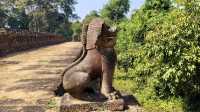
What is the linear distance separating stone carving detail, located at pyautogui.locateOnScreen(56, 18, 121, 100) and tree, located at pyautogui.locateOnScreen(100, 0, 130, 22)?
457 inches

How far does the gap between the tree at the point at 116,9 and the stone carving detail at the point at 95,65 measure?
1161cm

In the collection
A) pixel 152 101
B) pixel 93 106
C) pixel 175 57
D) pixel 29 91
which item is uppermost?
pixel 175 57

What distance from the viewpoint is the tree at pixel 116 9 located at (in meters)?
17.6

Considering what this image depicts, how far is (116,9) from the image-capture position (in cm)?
1795

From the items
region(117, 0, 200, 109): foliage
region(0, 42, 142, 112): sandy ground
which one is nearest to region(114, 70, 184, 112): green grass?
region(117, 0, 200, 109): foliage

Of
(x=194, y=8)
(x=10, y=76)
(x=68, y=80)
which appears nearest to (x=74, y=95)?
(x=68, y=80)

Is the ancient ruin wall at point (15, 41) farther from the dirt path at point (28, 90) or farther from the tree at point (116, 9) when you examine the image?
the dirt path at point (28, 90)

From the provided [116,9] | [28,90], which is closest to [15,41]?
[116,9]

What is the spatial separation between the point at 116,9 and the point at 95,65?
12100 millimetres

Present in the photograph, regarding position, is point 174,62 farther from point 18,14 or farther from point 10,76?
point 18,14

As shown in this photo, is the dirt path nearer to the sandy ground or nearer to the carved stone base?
the sandy ground

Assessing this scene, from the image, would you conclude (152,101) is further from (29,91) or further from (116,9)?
(116,9)

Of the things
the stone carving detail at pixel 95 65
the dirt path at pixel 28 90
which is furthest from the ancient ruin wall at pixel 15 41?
the stone carving detail at pixel 95 65

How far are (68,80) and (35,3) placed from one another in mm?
54597
